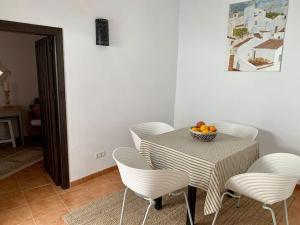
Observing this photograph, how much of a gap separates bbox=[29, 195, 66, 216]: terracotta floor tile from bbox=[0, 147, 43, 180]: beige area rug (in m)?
0.91

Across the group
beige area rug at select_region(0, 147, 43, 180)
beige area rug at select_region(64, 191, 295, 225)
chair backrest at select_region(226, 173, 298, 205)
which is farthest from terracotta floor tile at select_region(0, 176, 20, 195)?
chair backrest at select_region(226, 173, 298, 205)

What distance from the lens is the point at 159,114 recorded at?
12.0 feet

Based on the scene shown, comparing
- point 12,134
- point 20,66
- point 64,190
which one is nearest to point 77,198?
point 64,190

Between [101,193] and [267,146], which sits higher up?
[267,146]

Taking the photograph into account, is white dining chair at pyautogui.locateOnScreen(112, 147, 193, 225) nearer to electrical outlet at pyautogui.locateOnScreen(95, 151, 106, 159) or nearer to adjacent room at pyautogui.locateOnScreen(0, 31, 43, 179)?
electrical outlet at pyautogui.locateOnScreen(95, 151, 106, 159)

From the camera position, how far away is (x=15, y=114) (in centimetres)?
401

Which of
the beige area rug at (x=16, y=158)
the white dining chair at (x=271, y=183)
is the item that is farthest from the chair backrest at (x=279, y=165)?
the beige area rug at (x=16, y=158)

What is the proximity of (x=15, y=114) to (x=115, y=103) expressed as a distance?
2.23 metres

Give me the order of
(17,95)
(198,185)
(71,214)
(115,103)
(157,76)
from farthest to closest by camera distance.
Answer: (17,95) → (157,76) → (115,103) → (71,214) → (198,185)

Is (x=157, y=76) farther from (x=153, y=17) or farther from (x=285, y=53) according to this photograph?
(x=285, y=53)

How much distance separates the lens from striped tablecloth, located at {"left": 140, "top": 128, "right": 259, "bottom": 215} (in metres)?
1.66

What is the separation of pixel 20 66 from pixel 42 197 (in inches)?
113

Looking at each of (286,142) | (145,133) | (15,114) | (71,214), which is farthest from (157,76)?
(15,114)

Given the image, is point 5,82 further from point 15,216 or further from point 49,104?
point 15,216
